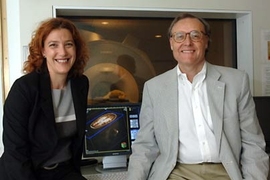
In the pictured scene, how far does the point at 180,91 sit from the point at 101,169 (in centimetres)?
68

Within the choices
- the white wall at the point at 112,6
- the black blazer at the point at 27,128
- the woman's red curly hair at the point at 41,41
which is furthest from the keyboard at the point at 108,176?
the white wall at the point at 112,6

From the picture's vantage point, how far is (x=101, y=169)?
1923mm

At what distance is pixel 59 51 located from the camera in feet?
5.17

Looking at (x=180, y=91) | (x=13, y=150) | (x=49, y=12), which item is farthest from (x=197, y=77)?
(x=49, y=12)

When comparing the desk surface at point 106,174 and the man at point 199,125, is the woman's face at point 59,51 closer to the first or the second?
the man at point 199,125

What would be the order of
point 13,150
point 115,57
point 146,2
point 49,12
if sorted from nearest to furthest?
1. point 13,150
2. point 49,12
3. point 146,2
4. point 115,57

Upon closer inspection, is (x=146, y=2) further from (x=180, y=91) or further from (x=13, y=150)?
(x=13, y=150)

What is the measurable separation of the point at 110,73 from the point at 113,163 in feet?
2.51

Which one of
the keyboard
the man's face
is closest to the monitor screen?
the keyboard

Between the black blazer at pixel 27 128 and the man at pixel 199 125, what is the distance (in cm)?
46

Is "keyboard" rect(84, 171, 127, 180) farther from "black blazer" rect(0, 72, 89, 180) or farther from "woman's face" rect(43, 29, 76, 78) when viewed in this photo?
"woman's face" rect(43, 29, 76, 78)

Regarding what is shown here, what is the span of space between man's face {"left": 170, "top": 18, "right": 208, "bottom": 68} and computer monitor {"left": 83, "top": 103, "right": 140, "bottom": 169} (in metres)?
0.53

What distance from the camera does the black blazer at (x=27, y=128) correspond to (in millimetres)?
1470

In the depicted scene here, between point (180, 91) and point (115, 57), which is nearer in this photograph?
point (180, 91)
